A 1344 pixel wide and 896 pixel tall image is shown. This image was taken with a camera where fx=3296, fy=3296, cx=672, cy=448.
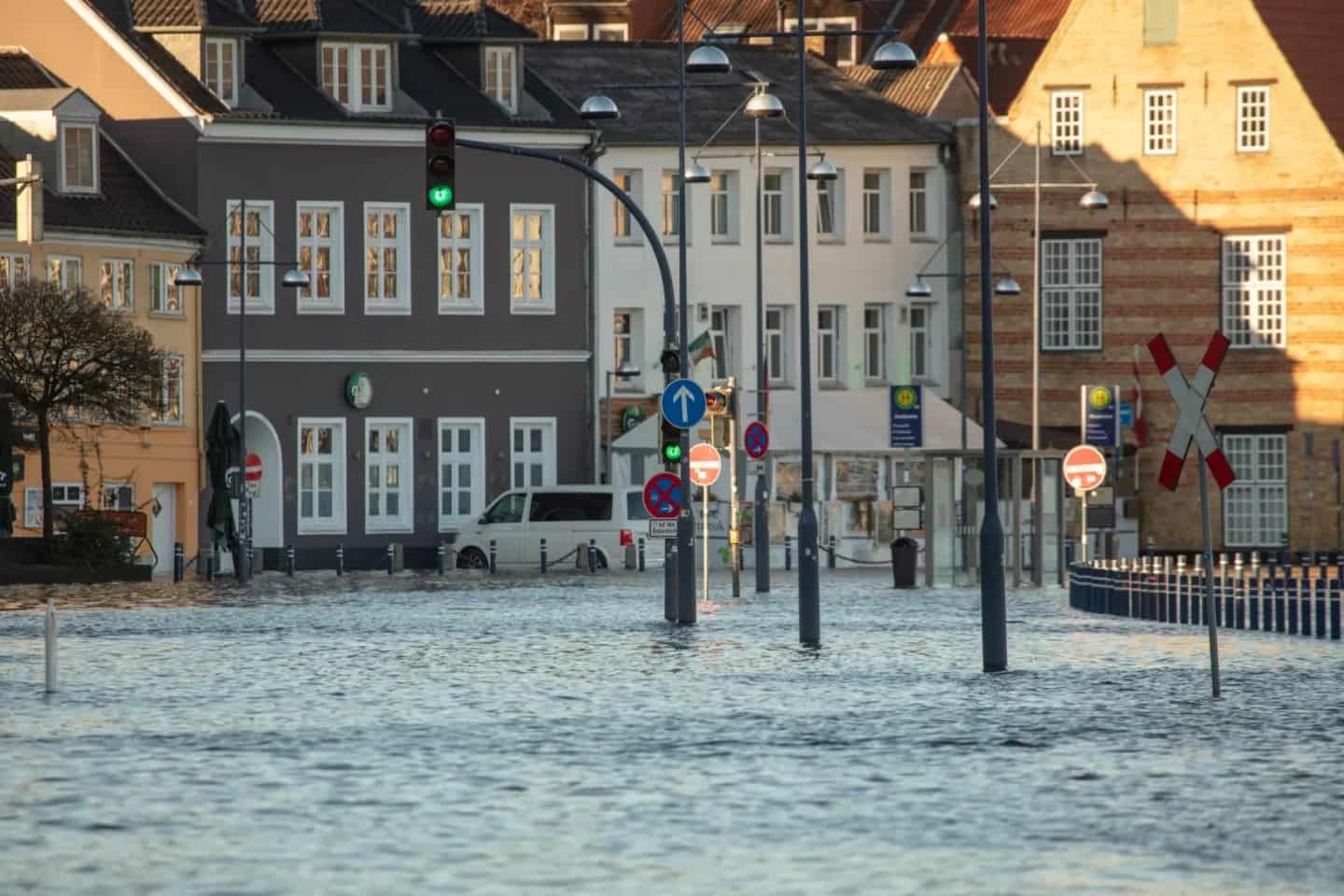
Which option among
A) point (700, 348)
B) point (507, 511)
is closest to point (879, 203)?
point (507, 511)

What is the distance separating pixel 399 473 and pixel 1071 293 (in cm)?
1660

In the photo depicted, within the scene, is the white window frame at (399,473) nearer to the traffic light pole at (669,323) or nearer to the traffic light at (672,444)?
the traffic light pole at (669,323)

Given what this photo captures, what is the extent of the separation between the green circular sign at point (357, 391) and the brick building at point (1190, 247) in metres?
14.8

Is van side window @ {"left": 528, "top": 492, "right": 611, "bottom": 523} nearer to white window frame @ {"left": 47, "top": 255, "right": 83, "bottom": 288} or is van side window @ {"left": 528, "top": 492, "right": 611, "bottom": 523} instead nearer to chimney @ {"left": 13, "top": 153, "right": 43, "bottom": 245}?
white window frame @ {"left": 47, "top": 255, "right": 83, "bottom": 288}

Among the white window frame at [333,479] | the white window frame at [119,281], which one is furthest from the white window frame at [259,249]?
the white window frame at [333,479]

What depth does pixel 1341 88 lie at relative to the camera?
258ft

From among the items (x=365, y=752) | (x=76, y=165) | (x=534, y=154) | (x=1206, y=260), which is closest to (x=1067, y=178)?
(x=1206, y=260)

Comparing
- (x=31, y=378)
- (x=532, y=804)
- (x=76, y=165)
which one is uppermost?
(x=76, y=165)

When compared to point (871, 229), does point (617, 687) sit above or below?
below

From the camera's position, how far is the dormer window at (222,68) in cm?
7188

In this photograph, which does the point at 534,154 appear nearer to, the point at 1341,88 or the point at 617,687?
the point at 617,687

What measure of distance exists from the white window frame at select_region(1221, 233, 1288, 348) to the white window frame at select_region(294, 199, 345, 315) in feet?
67.0

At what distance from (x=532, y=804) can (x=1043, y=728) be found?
6.14 meters

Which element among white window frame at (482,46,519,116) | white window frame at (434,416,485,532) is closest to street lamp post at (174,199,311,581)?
white window frame at (434,416,485,532)
